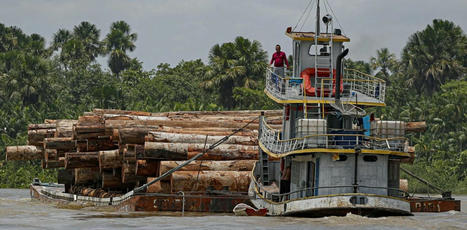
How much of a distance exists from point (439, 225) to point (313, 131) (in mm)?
4488

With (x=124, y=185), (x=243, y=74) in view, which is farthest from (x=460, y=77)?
(x=124, y=185)

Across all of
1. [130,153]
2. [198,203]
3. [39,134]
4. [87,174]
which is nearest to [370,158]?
[198,203]

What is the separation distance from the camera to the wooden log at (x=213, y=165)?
1176 inches

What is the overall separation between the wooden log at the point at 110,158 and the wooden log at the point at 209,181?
12.5ft

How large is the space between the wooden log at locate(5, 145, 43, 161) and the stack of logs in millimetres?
3148

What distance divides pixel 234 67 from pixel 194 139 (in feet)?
117

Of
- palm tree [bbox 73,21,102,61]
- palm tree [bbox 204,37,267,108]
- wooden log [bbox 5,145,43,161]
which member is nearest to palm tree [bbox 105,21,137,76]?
palm tree [bbox 73,21,102,61]

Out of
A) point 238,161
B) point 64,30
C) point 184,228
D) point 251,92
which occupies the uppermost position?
point 64,30

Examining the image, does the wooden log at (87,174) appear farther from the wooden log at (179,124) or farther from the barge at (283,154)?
the wooden log at (179,124)

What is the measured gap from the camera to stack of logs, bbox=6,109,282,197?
2981 cm

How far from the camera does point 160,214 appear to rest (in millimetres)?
27859

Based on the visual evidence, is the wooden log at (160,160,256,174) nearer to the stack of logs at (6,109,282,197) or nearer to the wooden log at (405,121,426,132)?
the stack of logs at (6,109,282,197)

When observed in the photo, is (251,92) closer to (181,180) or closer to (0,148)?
(0,148)

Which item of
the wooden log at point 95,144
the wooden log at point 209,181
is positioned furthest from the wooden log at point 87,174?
the wooden log at point 209,181
